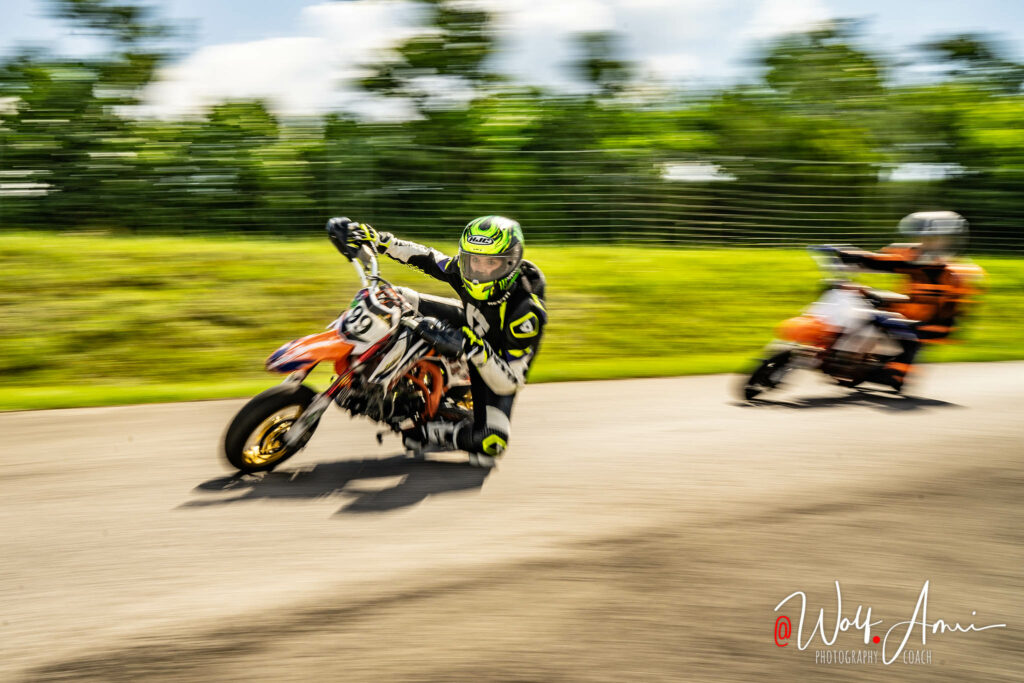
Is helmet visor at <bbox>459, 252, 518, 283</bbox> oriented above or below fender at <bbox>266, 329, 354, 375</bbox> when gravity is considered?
above

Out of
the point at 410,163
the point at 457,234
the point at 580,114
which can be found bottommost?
the point at 457,234

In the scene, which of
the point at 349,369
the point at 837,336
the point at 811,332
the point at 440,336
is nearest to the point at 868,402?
the point at 837,336

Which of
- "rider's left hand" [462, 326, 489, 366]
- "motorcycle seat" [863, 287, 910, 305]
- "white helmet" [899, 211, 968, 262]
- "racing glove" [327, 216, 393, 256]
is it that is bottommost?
"motorcycle seat" [863, 287, 910, 305]

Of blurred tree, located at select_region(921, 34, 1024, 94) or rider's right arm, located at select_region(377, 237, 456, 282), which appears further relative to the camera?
blurred tree, located at select_region(921, 34, 1024, 94)

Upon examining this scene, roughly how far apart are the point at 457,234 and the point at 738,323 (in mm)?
5067

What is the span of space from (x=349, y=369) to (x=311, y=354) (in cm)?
25

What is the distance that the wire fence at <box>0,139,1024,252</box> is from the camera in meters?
14.3

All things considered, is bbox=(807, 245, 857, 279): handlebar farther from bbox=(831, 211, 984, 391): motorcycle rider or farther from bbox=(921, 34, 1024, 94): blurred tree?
bbox=(921, 34, 1024, 94): blurred tree

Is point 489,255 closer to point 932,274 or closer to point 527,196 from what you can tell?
point 932,274

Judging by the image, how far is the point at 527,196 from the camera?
53.4 ft

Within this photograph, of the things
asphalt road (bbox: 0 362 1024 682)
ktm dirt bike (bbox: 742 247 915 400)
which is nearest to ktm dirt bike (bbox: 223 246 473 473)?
asphalt road (bbox: 0 362 1024 682)

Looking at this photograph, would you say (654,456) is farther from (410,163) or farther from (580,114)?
(580,114)

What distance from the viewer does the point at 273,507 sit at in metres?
4.75

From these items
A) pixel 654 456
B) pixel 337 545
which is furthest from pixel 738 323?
pixel 337 545
